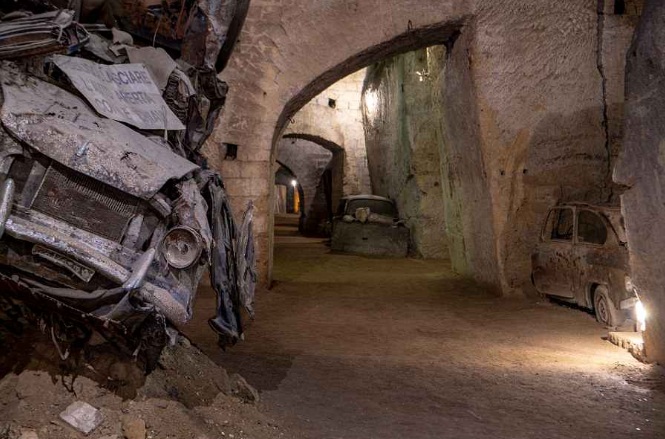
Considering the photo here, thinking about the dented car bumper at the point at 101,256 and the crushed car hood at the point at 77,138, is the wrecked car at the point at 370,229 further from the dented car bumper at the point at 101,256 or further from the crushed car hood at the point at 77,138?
the dented car bumper at the point at 101,256

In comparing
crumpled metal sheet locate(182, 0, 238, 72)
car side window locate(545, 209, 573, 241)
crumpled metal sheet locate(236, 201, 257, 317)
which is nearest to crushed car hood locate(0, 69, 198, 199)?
crumpled metal sheet locate(236, 201, 257, 317)

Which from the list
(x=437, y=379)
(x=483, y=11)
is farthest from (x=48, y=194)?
(x=483, y=11)

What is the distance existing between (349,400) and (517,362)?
183cm

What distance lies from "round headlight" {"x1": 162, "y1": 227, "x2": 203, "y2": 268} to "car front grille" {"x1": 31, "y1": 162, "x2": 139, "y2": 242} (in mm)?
243

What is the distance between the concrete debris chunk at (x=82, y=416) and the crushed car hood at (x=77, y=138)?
112 centimetres

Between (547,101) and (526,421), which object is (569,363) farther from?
(547,101)

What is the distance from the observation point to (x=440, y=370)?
14.7 feet

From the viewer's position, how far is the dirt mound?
106 inches

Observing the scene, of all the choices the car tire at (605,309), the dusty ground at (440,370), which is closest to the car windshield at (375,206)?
the dusty ground at (440,370)

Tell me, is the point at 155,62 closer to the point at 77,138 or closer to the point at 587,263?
the point at 77,138

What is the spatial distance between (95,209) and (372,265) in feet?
30.9

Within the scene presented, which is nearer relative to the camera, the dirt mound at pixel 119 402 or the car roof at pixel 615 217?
the dirt mound at pixel 119 402

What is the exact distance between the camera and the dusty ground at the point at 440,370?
3.33 metres

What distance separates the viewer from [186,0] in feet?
19.7
